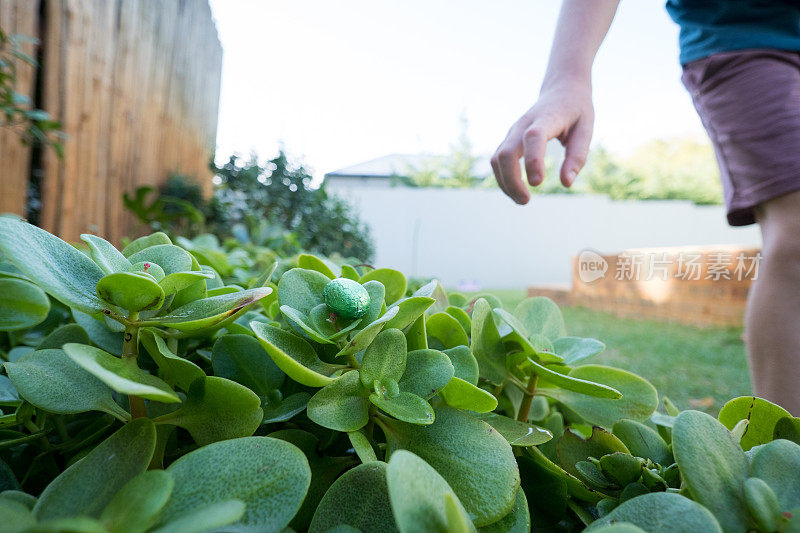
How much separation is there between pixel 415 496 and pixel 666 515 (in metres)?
0.11

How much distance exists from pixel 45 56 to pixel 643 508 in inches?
101

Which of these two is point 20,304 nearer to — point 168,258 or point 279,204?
point 168,258

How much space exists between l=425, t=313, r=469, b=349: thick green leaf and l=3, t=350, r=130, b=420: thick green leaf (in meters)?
0.20

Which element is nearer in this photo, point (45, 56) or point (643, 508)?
point (643, 508)

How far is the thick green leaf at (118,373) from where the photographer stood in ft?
0.60

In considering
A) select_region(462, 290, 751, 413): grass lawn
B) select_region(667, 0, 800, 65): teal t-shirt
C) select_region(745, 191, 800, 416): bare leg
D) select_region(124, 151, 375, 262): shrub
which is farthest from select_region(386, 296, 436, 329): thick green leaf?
select_region(124, 151, 375, 262): shrub

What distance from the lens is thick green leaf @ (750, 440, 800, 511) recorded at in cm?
22

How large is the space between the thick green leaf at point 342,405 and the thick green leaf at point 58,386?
0.10m

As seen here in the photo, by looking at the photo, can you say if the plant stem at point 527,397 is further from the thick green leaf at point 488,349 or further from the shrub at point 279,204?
the shrub at point 279,204

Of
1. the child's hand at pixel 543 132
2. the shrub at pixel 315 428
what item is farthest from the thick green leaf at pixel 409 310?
the child's hand at pixel 543 132

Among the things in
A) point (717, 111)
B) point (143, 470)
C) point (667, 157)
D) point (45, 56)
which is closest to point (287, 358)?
point (143, 470)

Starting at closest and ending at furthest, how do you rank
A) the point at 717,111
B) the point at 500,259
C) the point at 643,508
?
the point at 643,508
the point at 717,111
the point at 500,259

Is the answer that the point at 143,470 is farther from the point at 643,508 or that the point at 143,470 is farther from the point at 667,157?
the point at 667,157

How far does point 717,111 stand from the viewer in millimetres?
980
